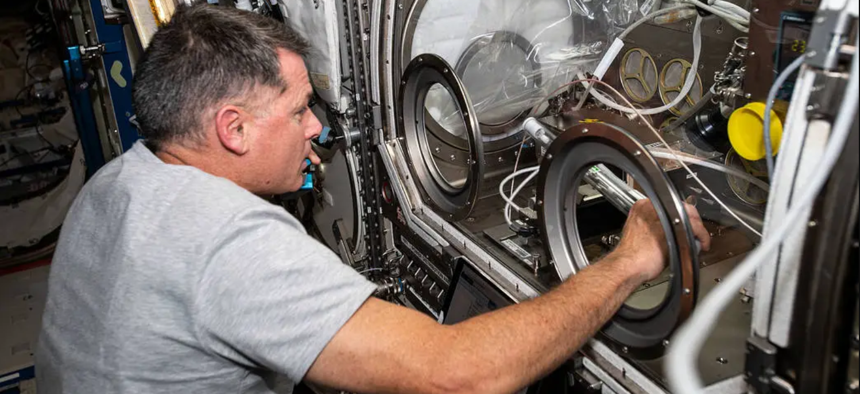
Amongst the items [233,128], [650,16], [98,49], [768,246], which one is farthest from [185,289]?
[98,49]

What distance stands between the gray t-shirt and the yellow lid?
36.1 inches

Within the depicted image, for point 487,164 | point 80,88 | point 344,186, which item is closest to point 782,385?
point 487,164

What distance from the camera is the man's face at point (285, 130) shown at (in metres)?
1.68

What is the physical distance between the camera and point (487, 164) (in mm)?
2422

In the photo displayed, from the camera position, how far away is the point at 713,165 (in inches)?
70.9

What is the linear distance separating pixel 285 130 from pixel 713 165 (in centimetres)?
115

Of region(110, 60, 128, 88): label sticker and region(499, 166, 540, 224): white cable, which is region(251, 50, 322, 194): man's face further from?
region(110, 60, 128, 88): label sticker

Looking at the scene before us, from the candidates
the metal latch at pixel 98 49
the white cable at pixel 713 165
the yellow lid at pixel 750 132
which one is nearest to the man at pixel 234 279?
the yellow lid at pixel 750 132

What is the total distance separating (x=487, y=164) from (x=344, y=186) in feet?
2.39

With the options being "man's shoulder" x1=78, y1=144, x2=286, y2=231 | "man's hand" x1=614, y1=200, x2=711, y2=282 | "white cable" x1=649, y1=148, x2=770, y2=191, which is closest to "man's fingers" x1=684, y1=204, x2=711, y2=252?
"man's hand" x1=614, y1=200, x2=711, y2=282

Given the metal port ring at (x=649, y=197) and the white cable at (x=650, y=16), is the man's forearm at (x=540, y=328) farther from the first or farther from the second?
the white cable at (x=650, y=16)

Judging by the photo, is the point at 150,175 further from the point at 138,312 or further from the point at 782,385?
the point at 782,385

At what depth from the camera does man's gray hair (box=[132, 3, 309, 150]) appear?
1606 millimetres

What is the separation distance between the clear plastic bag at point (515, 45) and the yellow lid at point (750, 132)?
100 cm
